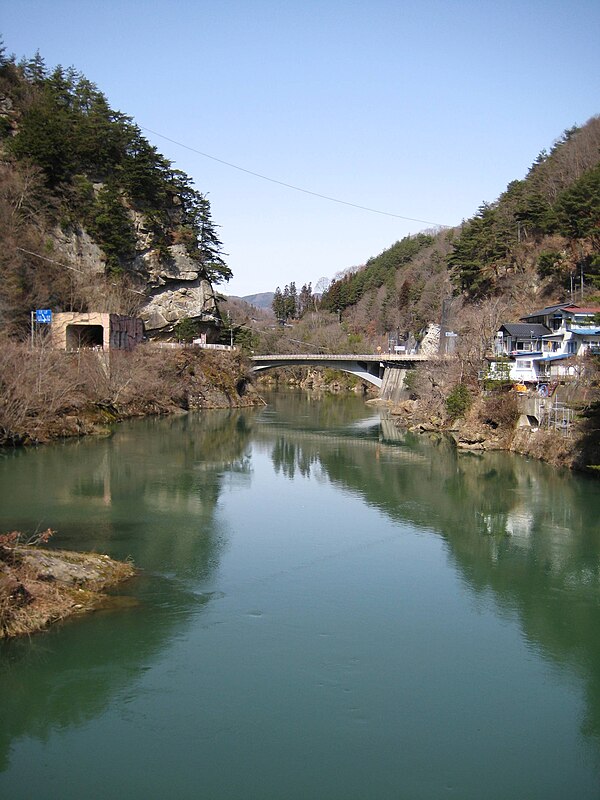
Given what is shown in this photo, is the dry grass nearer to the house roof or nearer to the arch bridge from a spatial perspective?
the house roof

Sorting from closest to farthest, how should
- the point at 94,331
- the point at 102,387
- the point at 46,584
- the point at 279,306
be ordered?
the point at 46,584 < the point at 102,387 < the point at 94,331 < the point at 279,306

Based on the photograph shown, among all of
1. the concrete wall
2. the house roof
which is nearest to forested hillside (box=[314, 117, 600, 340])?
the house roof

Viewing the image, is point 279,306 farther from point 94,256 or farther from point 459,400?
point 459,400

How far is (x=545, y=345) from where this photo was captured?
101 ft

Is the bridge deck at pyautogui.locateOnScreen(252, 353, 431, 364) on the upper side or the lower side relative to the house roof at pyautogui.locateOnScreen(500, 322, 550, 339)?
lower

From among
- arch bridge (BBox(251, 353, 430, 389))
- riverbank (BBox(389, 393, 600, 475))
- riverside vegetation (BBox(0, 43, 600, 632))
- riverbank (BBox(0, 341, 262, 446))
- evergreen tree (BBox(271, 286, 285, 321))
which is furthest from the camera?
evergreen tree (BBox(271, 286, 285, 321))

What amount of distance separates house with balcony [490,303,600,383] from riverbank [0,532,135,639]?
20759mm

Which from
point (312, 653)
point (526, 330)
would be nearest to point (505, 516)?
point (312, 653)

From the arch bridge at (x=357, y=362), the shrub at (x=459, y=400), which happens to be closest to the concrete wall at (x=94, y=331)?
the arch bridge at (x=357, y=362)

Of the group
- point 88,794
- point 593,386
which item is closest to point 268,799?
point 88,794

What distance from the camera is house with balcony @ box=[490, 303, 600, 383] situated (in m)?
29.0

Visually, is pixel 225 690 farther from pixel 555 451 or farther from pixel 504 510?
pixel 555 451

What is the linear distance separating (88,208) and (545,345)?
27.7 metres

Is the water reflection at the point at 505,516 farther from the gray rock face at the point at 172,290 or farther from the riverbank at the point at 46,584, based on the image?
the gray rock face at the point at 172,290
